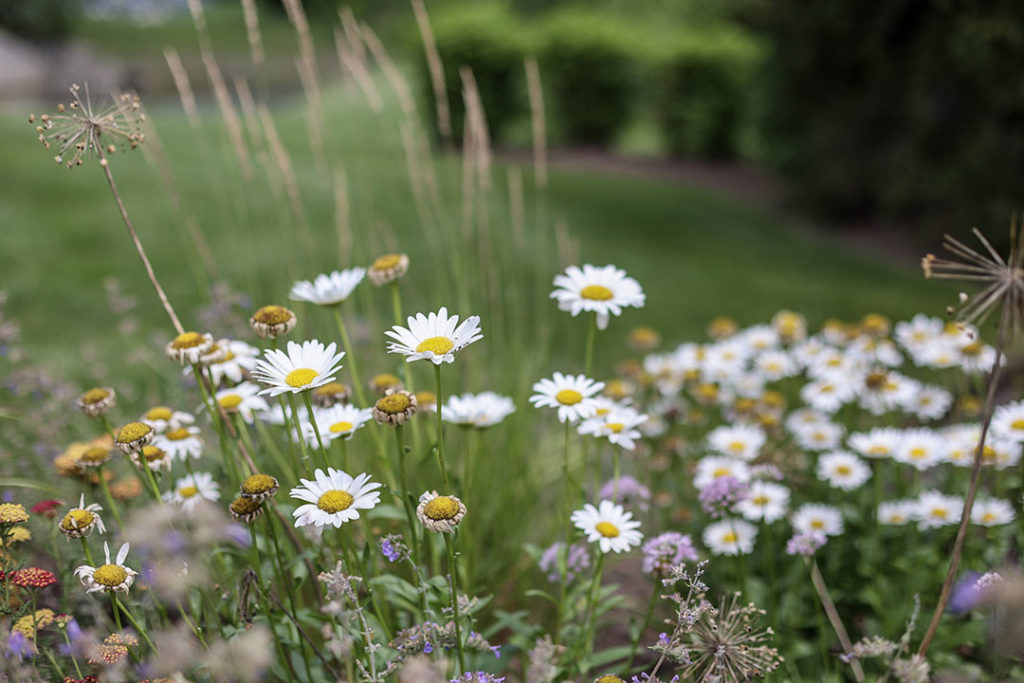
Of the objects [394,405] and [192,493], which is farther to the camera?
[192,493]

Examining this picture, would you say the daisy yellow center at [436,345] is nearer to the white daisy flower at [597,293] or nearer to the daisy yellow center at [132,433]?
the white daisy flower at [597,293]

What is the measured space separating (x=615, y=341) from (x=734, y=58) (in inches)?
324

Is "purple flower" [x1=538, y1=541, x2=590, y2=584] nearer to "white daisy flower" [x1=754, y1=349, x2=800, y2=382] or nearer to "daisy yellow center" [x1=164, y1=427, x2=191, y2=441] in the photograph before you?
"daisy yellow center" [x1=164, y1=427, x2=191, y2=441]

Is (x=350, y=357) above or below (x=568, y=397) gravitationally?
above

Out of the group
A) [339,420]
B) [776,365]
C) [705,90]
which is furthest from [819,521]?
[705,90]

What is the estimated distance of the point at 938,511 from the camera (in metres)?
2.38

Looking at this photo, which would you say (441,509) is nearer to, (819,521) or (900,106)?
(819,521)

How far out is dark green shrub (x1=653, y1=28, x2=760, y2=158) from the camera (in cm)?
1230

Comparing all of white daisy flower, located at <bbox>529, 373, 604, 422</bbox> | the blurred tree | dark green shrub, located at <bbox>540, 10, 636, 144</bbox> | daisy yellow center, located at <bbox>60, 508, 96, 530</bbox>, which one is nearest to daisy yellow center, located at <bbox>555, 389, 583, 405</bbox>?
white daisy flower, located at <bbox>529, 373, 604, 422</bbox>

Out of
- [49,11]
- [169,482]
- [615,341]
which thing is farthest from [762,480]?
[49,11]

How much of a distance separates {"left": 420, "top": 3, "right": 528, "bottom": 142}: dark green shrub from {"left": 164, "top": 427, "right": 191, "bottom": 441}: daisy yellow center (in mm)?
10087

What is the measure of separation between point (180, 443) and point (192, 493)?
0.42ft

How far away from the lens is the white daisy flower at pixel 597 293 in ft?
5.90

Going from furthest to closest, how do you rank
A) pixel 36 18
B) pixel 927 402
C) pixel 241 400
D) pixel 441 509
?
1. pixel 36 18
2. pixel 927 402
3. pixel 241 400
4. pixel 441 509
